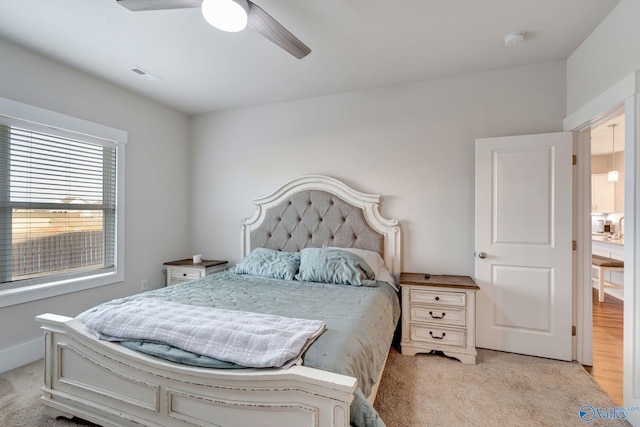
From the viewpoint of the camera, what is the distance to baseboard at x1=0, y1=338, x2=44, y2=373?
2266 mm

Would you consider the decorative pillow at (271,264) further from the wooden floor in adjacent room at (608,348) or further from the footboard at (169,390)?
the wooden floor in adjacent room at (608,348)

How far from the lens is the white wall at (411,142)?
2717 mm

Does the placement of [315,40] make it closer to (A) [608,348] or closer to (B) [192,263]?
(B) [192,263]

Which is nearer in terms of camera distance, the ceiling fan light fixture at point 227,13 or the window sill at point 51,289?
the ceiling fan light fixture at point 227,13

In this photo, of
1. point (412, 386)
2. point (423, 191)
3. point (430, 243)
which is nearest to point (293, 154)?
point (423, 191)

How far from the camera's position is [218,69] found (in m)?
2.70

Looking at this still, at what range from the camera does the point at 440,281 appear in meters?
2.59

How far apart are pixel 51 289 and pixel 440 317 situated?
11.0ft

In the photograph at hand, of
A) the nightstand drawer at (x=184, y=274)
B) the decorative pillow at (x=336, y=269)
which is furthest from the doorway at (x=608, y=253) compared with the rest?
the nightstand drawer at (x=184, y=274)

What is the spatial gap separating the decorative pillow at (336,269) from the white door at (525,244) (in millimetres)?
1067

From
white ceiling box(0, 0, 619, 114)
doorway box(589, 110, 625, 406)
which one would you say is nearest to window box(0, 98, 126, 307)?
white ceiling box(0, 0, 619, 114)

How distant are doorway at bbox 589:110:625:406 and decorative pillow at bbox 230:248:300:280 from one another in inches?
98.4

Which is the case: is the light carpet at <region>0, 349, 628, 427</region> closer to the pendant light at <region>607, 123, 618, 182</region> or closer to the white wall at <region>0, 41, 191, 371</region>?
the white wall at <region>0, 41, 191, 371</region>

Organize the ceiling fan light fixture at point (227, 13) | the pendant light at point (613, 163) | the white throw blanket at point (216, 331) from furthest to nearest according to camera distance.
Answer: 1. the pendant light at point (613, 163)
2. the ceiling fan light fixture at point (227, 13)
3. the white throw blanket at point (216, 331)
